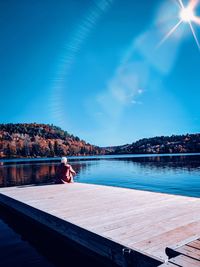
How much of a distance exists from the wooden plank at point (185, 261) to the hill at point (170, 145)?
10133 cm

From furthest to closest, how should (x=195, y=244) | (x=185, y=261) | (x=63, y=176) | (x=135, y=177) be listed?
(x=135, y=177) < (x=63, y=176) < (x=195, y=244) < (x=185, y=261)

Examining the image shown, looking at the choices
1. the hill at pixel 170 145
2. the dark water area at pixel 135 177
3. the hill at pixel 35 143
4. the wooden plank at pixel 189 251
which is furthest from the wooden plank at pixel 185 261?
the hill at pixel 35 143

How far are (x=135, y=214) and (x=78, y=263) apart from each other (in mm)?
1697

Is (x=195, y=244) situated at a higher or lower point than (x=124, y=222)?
higher

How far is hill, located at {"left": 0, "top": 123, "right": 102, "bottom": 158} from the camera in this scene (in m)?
125

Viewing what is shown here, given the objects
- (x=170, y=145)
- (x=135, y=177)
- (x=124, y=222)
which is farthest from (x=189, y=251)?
(x=170, y=145)

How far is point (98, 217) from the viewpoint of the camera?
20.0 ft

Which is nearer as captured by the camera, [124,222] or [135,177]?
[124,222]

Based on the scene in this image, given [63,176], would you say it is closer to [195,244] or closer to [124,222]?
[124,222]

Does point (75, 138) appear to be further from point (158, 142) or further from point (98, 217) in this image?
point (98, 217)

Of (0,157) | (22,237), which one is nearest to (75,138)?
(0,157)

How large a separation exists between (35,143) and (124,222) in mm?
130565

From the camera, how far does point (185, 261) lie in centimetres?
325

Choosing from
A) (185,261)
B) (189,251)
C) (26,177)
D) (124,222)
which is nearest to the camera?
(185,261)
